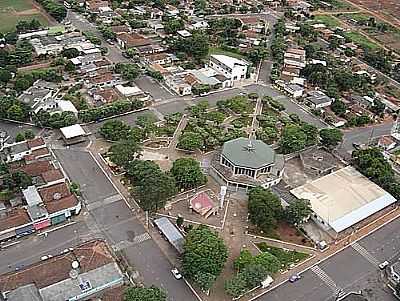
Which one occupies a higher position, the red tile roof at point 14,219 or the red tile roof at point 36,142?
the red tile roof at point 36,142

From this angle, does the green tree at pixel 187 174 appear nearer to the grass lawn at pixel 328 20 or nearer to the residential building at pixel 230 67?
the residential building at pixel 230 67

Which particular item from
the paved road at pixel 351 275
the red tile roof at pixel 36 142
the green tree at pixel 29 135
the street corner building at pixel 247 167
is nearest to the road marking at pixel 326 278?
the paved road at pixel 351 275

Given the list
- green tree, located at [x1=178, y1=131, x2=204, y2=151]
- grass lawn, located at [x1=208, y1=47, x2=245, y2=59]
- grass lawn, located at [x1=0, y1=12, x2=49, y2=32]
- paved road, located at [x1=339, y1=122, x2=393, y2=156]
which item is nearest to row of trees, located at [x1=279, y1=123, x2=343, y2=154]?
paved road, located at [x1=339, y1=122, x2=393, y2=156]

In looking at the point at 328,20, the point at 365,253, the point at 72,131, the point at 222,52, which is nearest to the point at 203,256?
the point at 365,253

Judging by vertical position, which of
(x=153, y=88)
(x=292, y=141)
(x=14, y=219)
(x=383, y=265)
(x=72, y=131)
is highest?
(x=292, y=141)

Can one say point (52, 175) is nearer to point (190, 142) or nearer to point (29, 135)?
point (29, 135)

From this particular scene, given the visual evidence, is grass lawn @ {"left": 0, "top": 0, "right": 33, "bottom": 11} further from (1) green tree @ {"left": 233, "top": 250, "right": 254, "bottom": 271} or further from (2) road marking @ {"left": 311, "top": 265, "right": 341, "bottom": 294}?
(2) road marking @ {"left": 311, "top": 265, "right": 341, "bottom": 294}

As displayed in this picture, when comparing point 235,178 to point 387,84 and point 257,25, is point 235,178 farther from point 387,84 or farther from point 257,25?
point 257,25
